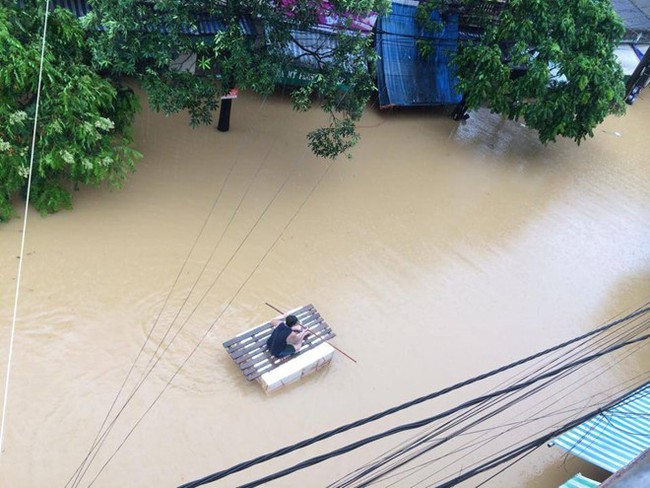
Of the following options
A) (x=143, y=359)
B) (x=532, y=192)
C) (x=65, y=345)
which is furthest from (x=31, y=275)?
(x=532, y=192)

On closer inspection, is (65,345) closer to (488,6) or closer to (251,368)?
(251,368)

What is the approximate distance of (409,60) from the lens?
11.5 metres

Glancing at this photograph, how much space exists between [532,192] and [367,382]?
609 cm

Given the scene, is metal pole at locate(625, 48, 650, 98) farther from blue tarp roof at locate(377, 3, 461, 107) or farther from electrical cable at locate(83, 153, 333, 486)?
electrical cable at locate(83, 153, 333, 486)

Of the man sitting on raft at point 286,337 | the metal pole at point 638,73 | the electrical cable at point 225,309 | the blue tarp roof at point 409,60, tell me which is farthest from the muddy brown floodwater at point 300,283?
the metal pole at point 638,73

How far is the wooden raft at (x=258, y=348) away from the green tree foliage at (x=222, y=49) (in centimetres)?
319

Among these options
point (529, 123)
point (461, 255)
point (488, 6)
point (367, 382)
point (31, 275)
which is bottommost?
point (367, 382)

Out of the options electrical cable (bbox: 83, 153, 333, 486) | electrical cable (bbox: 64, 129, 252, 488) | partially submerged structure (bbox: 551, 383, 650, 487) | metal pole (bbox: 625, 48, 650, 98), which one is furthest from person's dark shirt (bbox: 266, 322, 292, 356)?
metal pole (bbox: 625, 48, 650, 98)

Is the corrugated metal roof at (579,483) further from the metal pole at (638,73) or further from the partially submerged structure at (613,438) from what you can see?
the metal pole at (638,73)

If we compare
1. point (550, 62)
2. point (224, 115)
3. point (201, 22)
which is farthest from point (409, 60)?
point (201, 22)

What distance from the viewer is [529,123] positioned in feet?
33.7

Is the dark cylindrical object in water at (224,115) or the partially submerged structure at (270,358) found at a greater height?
the dark cylindrical object in water at (224,115)

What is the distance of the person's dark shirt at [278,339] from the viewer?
590cm

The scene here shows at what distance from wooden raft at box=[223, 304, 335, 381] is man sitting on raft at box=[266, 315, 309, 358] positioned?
0.11m
